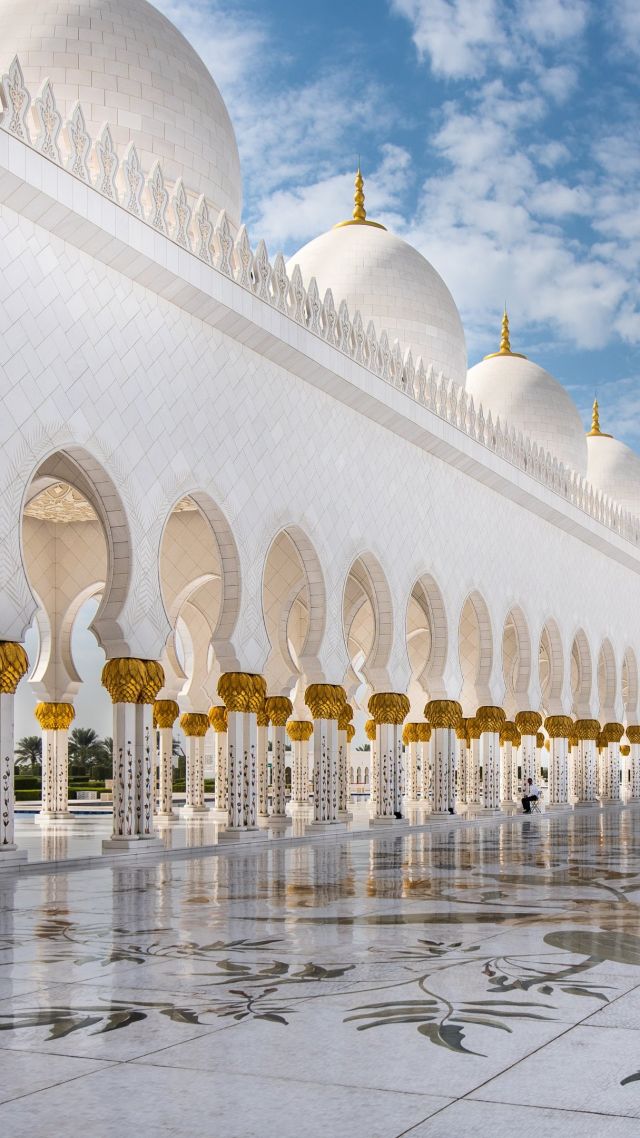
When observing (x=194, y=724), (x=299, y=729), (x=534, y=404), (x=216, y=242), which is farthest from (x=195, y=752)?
(x=534, y=404)

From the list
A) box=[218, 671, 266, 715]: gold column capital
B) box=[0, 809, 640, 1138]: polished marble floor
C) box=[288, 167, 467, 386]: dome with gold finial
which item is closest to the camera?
box=[0, 809, 640, 1138]: polished marble floor

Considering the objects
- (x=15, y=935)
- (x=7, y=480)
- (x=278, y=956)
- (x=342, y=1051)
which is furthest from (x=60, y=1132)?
(x=7, y=480)

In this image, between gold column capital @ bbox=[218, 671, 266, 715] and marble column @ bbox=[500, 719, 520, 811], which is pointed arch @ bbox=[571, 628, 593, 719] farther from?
gold column capital @ bbox=[218, 671, 266, 715]

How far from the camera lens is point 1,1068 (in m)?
2.19

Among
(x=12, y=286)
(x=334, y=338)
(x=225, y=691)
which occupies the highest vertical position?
(x=334, y=338)

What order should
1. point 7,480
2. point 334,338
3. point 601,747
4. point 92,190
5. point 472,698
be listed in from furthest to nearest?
point 601,747
point 472,698
point 334,338
point 92,190
point 7,480

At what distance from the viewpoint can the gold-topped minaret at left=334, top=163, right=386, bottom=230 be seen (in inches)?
618

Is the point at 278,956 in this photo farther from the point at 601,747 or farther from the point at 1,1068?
the point at 601,747

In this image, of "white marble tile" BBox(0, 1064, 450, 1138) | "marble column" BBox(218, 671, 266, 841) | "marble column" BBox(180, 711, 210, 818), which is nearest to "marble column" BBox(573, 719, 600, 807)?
"marble column" BBox(180, 711, 210, 818)

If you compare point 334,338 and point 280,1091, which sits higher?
point 334,338

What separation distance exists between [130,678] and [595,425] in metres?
18.4

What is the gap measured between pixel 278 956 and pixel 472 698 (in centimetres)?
1581

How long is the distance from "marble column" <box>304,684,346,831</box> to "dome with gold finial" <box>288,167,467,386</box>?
4.84m

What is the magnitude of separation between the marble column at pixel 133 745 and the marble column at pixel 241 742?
3.41ft
